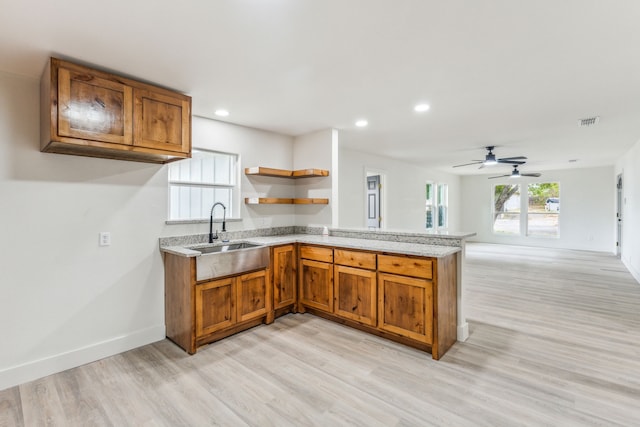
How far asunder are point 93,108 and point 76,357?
6.69 feet

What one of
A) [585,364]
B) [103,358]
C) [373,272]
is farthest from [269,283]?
[585,364]

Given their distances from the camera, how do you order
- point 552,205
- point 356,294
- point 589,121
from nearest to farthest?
point 356,294, point 589,121, point 552,205

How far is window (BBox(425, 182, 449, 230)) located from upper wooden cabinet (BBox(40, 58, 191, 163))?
7.39 metres

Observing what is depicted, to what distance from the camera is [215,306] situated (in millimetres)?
2895

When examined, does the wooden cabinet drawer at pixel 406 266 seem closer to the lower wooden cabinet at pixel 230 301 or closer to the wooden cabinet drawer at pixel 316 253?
the wooden cabinet drawer at pixel 316 253

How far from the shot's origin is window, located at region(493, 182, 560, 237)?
906cm

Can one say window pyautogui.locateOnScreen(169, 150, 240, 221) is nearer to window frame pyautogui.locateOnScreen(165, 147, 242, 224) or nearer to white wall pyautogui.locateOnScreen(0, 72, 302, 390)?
window frame pyautogui.locateOnScreen(165, 147, 242, 224)

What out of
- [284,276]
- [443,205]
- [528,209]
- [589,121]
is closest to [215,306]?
[284,276]

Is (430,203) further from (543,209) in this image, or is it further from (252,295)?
(252,295)

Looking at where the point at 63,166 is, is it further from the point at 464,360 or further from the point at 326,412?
the point at 464,360

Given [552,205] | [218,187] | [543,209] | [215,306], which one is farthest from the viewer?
[543,209]

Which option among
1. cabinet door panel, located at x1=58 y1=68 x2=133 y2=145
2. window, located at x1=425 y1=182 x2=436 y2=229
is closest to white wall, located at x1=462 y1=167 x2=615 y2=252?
window, located at x1=425 y1=182 x2=436 y2=229

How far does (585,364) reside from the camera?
8.27 feet

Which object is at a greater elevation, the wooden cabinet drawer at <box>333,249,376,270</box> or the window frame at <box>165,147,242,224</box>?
the window frame at <box>165,147,242,224</box>
